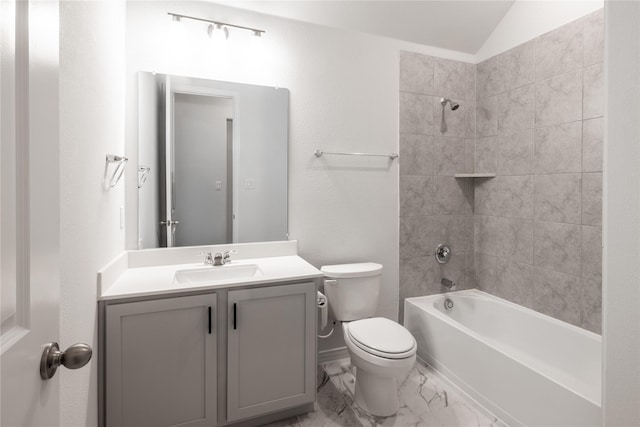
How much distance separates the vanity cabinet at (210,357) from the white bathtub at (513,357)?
0.99 metres

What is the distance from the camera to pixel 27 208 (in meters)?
0.49

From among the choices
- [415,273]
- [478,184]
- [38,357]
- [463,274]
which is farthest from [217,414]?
[478,184]

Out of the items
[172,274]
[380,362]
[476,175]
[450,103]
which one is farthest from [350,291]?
[450,103]

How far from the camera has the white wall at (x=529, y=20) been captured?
2.03 m

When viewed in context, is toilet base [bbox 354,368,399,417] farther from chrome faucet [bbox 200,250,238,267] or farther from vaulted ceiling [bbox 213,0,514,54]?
vaulted ceiling [bbox 213,0,514,54]

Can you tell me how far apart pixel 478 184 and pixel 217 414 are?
251 centimetres

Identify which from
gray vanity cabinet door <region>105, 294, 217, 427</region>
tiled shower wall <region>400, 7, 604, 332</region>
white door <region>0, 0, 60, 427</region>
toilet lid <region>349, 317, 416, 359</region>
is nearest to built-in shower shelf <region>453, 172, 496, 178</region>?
tiled shower wall <region>400, 7, 604, 332</region>

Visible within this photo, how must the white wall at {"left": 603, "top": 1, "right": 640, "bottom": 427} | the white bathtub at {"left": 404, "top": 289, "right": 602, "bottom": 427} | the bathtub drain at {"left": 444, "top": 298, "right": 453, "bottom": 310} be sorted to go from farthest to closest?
the bathtub drain at {"left": 444, "top": 298, "right": 453, "bottom": 310} < the white bathtub at {"left": 404, "top": 289, "right": 602, "bottom": 427} < the white wall at {"left": 603, "top": 1, "right": 640, "bottom": 427}

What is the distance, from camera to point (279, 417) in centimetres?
178

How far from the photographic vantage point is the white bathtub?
1.54m

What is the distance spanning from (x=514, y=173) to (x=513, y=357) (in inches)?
53.1

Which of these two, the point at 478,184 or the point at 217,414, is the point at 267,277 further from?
the point at 478,184

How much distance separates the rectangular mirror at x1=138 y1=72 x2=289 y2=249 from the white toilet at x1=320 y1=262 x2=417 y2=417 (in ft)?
1.76

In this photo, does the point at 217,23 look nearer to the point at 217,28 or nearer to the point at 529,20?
the point at 217,28
